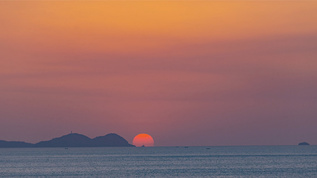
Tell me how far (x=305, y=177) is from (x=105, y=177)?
1846 inches

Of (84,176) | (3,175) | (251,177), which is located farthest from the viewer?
(3,175)

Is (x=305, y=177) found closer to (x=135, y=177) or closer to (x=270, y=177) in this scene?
(x=270, y=177)

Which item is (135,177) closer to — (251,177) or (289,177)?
(251,177)

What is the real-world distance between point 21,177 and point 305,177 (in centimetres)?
6886

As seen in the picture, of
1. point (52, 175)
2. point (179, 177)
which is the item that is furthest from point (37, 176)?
point (179, 177)

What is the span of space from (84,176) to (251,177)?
1572 inches

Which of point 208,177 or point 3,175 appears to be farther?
point 3,175

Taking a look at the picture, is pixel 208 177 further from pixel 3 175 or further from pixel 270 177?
pixel 3 175

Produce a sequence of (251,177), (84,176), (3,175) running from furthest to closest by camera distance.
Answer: (3,175) < (84,176) < (251,177)

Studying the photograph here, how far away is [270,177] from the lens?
126 meters

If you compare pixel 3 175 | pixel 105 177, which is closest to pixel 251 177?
pixel 105 177

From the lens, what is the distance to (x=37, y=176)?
13800 cm

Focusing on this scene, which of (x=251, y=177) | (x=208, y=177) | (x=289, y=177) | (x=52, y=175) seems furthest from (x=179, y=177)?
(x=52, y=175)

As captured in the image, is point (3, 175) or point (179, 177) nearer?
point (179, 177)
